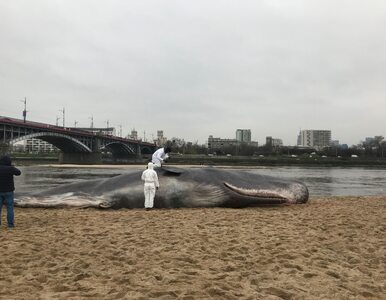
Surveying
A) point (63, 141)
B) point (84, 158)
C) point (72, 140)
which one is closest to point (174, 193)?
point (72, 140)

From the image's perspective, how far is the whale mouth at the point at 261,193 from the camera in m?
14.0

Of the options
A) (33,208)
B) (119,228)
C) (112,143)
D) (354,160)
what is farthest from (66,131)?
(354,160)

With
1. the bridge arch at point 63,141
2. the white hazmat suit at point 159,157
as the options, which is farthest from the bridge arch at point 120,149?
the white hazmat suit at point 159,157

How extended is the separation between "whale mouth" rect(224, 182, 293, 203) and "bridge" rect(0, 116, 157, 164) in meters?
56.6

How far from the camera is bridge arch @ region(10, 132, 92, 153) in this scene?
243 ft

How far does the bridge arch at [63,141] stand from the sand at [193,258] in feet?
210

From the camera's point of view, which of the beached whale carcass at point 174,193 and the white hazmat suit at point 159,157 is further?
the white hazmat suit at point 159,157

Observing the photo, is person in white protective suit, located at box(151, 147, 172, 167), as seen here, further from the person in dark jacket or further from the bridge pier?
the bridge pier

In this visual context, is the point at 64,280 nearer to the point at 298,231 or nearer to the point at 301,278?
the point at 301,278

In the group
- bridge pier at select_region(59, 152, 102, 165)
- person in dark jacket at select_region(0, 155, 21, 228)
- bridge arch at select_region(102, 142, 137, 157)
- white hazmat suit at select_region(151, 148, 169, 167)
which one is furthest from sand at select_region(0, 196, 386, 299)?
bridge arch at select_region(102, 142, 137, 157)

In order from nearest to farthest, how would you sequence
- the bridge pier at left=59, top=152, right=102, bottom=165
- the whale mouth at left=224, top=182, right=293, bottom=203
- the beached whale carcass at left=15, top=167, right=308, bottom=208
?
1. the beached whale carcass at left=15, top=167, right=308, bottom=208
2. the whale mouth at left=224, top=182, right=293, bottom=203
3. the bridge pier at left=59, top=152, right=102, bottom=165

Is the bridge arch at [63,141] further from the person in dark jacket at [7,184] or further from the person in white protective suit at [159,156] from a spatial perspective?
the person in dark jacket at [7,184]

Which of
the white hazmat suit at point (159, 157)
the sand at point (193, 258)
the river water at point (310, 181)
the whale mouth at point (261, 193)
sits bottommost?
the river water at point (310, 181)

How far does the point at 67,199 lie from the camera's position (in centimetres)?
1401
